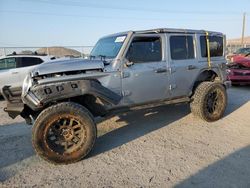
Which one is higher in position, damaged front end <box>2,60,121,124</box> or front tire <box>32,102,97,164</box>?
damaged front end <box>2,60,121,124</box>

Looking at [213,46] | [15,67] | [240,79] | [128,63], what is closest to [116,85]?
[128,63]

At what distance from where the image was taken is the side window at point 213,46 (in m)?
6.24

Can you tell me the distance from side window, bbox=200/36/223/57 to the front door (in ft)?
4.08

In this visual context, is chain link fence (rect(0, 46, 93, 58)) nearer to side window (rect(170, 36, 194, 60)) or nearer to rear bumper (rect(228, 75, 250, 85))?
rear bumper (rect(228, 75, 250, 85))

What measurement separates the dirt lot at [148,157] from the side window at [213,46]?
5.12 ft

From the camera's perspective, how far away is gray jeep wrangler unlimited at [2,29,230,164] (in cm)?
425

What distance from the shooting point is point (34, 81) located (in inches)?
172

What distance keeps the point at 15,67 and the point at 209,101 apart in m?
6.88

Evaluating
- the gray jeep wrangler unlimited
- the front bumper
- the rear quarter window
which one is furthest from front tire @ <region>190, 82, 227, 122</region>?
the rear quarter window

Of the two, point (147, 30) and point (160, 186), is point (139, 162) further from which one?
point (147, 30)

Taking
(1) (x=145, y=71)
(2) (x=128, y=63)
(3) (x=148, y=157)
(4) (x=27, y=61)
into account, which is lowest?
(3) (x=148, y=157)

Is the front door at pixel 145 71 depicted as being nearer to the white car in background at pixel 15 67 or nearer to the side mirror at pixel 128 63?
the side mirror at pixel 128 63

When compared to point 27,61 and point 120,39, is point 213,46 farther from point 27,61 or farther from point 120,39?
point 27,61

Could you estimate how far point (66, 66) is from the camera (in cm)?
453
